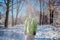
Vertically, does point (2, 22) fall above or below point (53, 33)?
above

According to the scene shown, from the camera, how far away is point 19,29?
3656 mm

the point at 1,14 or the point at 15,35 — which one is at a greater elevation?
the point at 1,14

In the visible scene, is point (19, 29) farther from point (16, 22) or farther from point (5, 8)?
point (5, 8)

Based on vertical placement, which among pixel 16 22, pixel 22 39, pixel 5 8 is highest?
pixel 5 8

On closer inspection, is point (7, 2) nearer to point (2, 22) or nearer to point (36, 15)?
point (2, 22)

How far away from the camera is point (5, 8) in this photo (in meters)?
3.68

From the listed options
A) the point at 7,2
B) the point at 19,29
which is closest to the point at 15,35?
the point at 19,29

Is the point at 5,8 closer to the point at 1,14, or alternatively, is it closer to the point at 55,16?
the point at 1,14

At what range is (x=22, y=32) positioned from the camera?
363 centimetres

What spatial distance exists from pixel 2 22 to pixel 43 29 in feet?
2.98

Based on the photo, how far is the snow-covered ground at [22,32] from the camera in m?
3.63

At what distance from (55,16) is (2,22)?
46.3 inches

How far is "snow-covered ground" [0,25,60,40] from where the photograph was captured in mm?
3629

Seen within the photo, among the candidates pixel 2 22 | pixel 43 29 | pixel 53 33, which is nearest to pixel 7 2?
pixel 2 22
